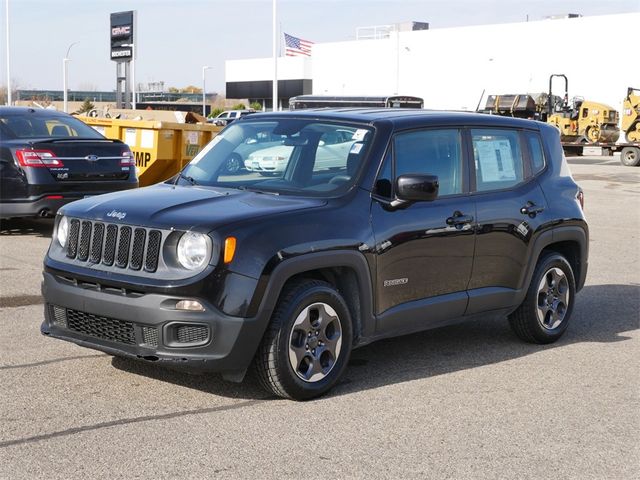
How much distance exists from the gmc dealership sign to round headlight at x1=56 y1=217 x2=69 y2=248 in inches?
2279

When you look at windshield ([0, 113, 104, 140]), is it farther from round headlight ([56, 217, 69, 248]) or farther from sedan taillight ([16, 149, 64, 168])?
round headlight ([56, 217, 69, 248])

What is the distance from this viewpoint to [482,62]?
64.6m

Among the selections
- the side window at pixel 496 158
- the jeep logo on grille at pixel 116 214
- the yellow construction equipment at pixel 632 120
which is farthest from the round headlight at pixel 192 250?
the yellow construction equipment at pixel 632 120

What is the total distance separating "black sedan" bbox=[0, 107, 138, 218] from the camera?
12492mm

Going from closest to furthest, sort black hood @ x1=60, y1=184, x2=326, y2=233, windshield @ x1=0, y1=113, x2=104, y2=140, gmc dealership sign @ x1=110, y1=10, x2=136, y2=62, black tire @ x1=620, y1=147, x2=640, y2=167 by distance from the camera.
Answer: black hood @ x1=60, y1=184, x2=326, y2=233
windshield @ x1=0, y1=113, x2=104, y2=140
black tire @ x1=620, y1=147, x2=640, y2=167
gmc dealership sign @ x1=110, y1=10, x2=136, y2=62

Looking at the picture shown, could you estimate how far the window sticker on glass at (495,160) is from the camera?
728 cm

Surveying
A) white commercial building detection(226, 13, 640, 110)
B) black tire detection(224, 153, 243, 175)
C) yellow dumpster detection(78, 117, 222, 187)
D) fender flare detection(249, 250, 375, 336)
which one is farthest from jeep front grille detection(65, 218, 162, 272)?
white commercial building detection(226, 13, 640, 110)

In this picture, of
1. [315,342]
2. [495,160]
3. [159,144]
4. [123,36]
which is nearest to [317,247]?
[315,342]

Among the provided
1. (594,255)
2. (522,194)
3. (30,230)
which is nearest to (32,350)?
(522,194)

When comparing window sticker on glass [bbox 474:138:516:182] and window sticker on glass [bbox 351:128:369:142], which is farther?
window sticker on glass [bbox 474:138:516:182]

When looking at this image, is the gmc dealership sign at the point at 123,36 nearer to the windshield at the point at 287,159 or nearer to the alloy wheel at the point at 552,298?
the alloy wheel at the point at 552,298

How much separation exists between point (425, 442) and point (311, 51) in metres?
73.3

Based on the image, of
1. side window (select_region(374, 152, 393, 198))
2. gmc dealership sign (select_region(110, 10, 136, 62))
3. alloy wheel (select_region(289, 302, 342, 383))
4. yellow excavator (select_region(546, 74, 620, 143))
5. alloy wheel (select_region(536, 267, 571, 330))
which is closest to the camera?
alloy wheel (select_region(289, 302, 342, 383))

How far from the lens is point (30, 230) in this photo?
1395 centimetres
